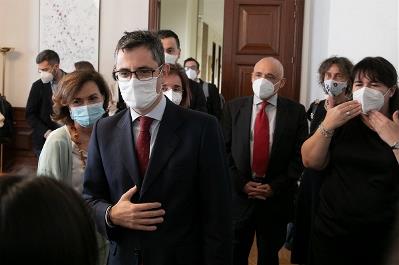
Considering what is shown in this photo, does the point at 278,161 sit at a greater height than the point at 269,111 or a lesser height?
lesser

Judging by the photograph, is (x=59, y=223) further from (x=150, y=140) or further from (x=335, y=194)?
(x=335, y=194)

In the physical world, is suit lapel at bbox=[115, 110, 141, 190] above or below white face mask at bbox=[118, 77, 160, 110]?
below

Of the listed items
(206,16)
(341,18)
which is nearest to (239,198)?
(341,18)

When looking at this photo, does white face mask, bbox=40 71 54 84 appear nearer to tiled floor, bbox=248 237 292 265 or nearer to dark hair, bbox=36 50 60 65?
dark hair, bbox=36 50 60 65

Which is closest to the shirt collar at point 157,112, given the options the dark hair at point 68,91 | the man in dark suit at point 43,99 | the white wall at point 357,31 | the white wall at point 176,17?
the dark hair at point 68,91

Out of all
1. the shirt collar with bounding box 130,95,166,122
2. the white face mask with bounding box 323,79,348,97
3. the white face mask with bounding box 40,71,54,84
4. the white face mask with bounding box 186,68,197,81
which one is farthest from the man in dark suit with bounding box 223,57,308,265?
the white face mask with bounding box 40,71,54,84

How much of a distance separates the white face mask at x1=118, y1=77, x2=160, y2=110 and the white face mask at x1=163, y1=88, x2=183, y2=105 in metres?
1.02

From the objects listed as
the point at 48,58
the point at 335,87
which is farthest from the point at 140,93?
the point at 48,58

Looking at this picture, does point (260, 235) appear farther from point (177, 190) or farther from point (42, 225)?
point (42, 225)

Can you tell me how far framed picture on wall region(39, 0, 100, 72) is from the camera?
5.59 m

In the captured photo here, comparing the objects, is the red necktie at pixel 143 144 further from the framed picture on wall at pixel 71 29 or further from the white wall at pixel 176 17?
the white wall at pixel 176 17

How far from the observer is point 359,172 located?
82.0 inches

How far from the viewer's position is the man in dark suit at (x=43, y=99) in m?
4.60

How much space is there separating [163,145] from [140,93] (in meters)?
0.23
